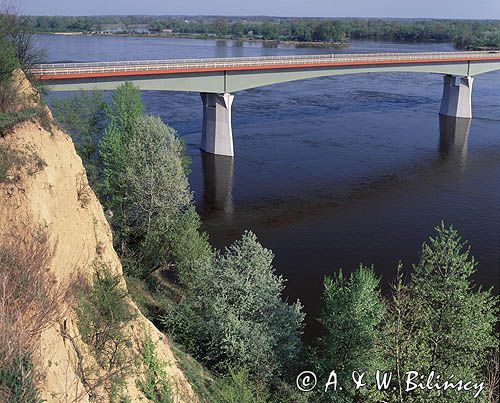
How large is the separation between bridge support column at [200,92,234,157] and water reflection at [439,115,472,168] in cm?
2063

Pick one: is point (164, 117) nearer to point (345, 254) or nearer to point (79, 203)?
point (345, 254)

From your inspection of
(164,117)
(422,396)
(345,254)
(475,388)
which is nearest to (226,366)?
(422,396)

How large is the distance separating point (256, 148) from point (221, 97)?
591 cm

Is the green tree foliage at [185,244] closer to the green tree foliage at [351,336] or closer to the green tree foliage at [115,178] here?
the green tree foliage at [115,178]

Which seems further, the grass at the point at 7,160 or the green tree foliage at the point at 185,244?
the green tree foliage at the point at 185,244

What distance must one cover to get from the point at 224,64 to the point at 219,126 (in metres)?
5.50

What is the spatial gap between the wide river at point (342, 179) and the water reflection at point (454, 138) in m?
0.20

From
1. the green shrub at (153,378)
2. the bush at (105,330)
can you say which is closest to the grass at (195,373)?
the green shrub at (153,378)

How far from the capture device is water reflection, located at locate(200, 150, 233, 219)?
37094 millimetres

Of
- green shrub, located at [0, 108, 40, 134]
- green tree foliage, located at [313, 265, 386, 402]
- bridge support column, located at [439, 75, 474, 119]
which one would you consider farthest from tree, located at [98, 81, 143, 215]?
bridge support column, located at [439, 75, 474, 119]

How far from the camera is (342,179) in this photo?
43500 mm

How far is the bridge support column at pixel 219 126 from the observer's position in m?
47.8

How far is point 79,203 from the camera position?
1616cm

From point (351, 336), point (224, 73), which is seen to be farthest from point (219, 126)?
point (351, 336)
